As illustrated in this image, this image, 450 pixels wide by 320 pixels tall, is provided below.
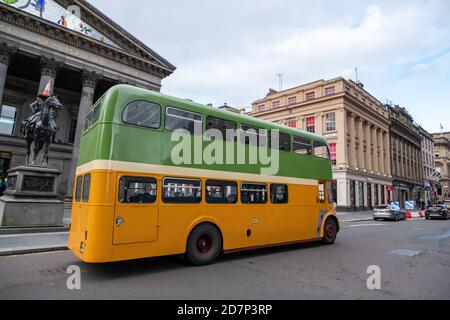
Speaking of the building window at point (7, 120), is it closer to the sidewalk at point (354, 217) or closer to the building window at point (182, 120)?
the building window at point (182, 120)

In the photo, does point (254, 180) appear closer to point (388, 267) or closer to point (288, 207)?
point (288, 207)

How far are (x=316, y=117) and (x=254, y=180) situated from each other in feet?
106

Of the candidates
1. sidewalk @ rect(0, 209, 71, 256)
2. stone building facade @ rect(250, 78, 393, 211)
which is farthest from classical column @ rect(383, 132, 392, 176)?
sidewalk @ rect(0, 209, 71, 256)

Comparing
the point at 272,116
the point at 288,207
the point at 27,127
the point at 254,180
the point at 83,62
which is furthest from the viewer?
the point at 272,116

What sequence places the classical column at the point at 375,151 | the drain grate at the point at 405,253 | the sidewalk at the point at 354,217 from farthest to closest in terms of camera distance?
the classical column at the point at 375,151, the sidewalk at the point at 354,217, the drain grate at the point at 405,253

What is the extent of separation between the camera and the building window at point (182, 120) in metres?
7.04

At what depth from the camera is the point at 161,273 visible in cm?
632

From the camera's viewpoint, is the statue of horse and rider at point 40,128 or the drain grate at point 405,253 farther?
the statue of horse and rider at point 40,128

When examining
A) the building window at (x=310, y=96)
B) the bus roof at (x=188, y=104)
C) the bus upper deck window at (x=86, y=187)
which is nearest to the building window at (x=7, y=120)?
the bus upper deck window at (x=86, y=187)

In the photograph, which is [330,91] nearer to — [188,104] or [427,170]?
[188,104]

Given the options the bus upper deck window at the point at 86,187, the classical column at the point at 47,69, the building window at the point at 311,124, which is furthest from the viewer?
the building window at the point at 311,124

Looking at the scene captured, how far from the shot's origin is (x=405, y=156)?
179ft
